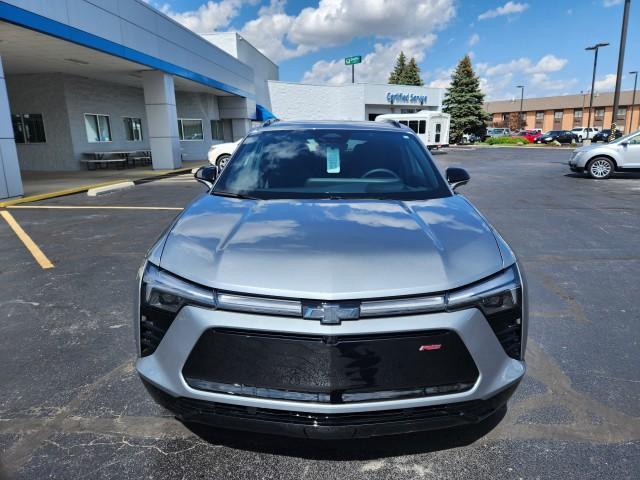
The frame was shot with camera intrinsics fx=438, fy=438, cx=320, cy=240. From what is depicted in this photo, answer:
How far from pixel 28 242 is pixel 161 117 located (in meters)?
12.3

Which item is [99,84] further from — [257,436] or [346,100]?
[346,100]

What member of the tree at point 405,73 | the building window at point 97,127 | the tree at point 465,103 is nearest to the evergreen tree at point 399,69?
the tree at point 405,73

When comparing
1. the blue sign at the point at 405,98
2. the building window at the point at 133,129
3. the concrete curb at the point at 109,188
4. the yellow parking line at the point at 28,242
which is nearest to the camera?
the yellow parking line at the point at 28,242

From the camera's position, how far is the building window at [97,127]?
1906 centimetres

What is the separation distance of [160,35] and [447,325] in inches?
705

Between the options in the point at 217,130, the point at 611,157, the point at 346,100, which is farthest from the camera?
the point at 346,100

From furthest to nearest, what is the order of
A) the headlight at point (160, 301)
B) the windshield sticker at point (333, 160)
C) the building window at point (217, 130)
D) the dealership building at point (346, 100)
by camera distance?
1. the dealership building at point (346, 100)
2. the building window at point (217, 130)
3. the windshield sticker at point (333, 160)
4. the headlight at point (160, 301)

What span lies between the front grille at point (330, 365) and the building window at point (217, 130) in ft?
90.2

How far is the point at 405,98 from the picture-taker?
47.8m

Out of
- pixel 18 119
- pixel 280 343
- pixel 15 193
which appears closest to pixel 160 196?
pixel 15 193

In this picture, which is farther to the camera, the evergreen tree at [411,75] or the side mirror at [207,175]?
the evergreen tree at [411,75]

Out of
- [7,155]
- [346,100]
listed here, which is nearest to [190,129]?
[7,155]

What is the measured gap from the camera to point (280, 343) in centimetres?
175

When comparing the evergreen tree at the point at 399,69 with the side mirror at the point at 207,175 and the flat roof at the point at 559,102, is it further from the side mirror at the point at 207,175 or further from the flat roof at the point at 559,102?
the side mirror at the point at 207,175
